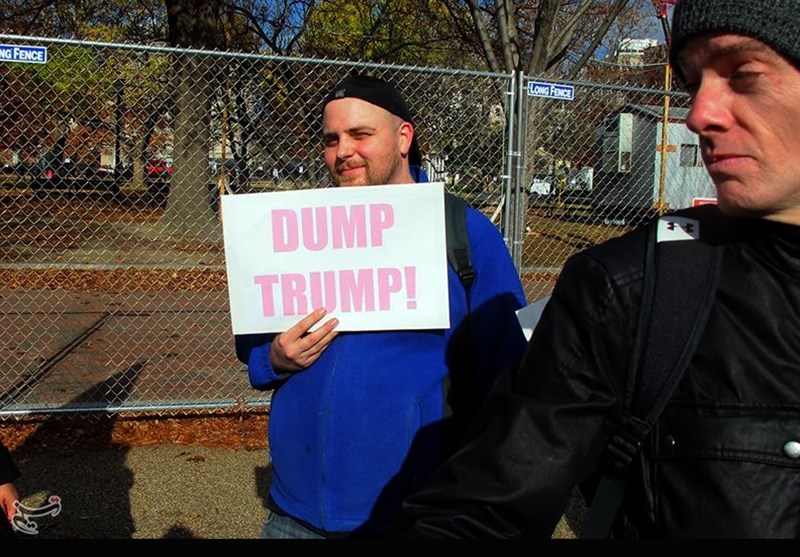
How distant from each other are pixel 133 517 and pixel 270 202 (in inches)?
113

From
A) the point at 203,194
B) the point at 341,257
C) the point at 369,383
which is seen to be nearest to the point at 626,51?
the point at 203,194

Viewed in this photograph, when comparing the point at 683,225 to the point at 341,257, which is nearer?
the point at 683,225

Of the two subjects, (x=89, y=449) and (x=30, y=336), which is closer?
(x=89, y=449)

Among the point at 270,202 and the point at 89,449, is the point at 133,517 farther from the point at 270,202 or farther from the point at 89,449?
the point at 270,202

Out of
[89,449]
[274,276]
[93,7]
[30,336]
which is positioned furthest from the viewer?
[93,7]

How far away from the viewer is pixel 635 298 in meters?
1.19

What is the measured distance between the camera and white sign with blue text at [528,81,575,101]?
5633mm

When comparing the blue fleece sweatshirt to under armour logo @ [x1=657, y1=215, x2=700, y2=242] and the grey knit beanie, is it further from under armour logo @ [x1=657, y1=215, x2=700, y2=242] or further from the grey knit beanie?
the grey knit beanie

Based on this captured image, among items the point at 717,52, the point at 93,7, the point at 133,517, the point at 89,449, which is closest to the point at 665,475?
the point at 717,52

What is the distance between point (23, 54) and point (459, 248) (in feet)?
12.1

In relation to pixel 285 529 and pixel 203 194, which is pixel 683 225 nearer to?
pixel 285 529

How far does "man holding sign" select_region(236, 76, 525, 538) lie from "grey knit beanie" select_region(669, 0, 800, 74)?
4.09 feet

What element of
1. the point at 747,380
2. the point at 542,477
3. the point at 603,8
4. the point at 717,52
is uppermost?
the point at 603,8

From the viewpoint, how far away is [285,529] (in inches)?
94.3
